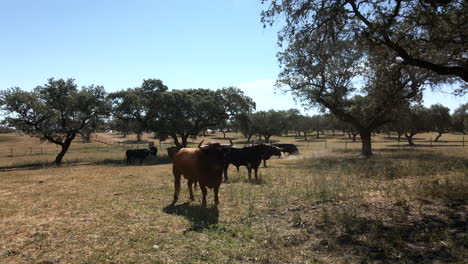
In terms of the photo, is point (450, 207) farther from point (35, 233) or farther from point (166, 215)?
point (35, 233)

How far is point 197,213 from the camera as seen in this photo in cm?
830

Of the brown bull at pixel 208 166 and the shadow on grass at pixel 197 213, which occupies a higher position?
the brown bull at pixel 208 166

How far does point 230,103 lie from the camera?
34.4 meters

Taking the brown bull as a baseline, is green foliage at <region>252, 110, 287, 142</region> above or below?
above

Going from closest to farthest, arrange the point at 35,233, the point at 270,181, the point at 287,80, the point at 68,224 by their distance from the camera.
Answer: the point at 35,233 → the point at 68,224 → the point at 270,181 → the point at 287,80

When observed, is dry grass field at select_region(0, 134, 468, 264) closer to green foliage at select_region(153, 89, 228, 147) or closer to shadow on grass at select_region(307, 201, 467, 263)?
shadow on grass at select_region(307, 201, 467, 263)

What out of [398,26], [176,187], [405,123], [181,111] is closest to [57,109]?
[181,111]

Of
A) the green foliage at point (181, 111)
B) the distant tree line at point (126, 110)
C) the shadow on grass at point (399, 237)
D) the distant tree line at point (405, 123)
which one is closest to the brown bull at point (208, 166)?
the shadow on grass at point (399, 237)

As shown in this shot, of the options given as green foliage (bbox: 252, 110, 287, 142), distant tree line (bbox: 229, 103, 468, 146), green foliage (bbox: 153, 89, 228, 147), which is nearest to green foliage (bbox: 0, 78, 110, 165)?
green foliage (bbox: 153, 89, 228, 147)

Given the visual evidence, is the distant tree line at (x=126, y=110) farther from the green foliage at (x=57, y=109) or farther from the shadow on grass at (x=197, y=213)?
the shadow on grass at (x=197, y=213)

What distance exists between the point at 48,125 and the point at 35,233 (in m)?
26.2

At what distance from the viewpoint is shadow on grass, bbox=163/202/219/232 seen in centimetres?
716

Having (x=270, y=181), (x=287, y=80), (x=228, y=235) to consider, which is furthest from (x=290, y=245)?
(x=287, y=80)

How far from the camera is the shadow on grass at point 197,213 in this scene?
23.5 feet
